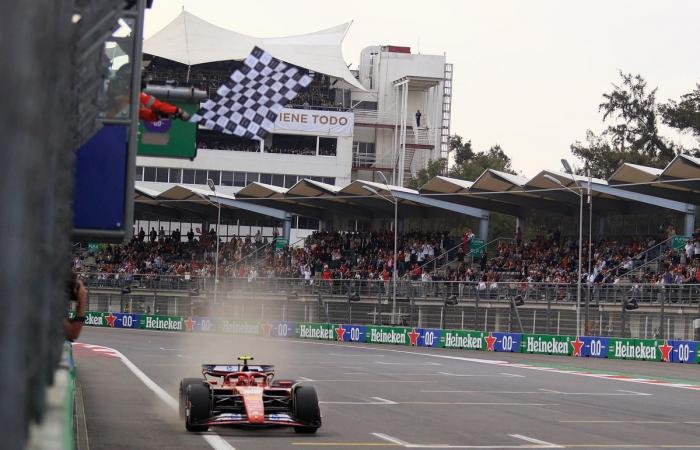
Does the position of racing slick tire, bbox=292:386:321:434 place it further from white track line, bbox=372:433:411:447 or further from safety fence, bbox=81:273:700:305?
safety fence, bbox=81:273:700:305

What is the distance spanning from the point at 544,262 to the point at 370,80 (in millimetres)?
51997

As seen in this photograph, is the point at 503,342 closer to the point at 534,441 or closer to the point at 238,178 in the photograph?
the point at 534,441

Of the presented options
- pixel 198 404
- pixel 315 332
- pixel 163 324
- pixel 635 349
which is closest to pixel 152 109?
pixel 198 404

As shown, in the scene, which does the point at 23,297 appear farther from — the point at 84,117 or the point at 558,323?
the point at 558,323

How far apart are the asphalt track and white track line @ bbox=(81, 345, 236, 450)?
23 mm

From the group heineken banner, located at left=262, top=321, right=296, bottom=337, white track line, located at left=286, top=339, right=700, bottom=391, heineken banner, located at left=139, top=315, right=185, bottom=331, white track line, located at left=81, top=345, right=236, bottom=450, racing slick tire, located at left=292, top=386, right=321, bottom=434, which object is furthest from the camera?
heineken banner, located at left=139, top=315, right=185, bottom=331

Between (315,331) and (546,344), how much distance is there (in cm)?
1282

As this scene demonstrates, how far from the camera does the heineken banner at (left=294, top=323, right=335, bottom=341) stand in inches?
1902

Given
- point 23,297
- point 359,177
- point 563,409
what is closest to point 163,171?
point 359,177

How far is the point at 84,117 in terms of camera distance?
8.77 metres

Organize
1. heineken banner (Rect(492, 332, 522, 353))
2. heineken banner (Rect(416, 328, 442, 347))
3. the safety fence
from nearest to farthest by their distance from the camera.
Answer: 1. the safety fence
2. heineken banner (Rect(492, 332, 522, 353))
3. heineken banner (Rect(416, 328, 442, 347))

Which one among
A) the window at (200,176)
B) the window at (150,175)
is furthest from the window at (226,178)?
the window at (150,175)

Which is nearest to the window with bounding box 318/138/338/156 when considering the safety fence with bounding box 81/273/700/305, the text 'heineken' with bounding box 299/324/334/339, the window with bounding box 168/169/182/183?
the window with bounding box 168/169/182/183

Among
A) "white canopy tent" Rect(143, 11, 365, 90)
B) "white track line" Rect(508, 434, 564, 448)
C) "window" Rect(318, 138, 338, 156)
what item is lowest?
"white track line" Rect(508, 434, 564, 448)
